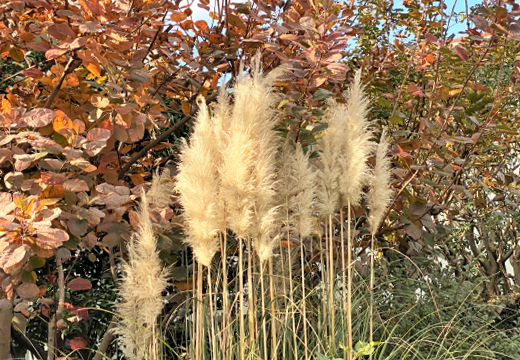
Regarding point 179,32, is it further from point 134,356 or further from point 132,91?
point 134,356

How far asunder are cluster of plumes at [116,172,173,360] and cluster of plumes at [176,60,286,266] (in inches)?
7.4

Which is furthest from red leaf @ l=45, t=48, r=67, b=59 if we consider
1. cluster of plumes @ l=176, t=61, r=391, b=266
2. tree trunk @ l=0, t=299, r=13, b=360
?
tree trunk @ l=0, t=299, r=13, b=360

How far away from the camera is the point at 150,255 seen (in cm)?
273

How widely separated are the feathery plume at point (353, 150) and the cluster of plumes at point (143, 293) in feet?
2.96

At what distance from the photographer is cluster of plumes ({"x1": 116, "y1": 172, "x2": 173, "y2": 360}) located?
2.70 meters

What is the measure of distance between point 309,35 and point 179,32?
1075mm

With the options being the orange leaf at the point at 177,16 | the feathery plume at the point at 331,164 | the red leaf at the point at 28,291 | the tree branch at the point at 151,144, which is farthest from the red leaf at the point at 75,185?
the orange leaf at the point at 177,16

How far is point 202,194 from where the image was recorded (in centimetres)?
256

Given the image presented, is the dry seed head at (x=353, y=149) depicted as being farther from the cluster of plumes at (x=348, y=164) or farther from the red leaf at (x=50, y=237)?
the red leaf at (x=50, y=237)

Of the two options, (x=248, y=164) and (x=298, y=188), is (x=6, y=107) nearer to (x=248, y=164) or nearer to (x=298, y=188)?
(x=248, y=164)

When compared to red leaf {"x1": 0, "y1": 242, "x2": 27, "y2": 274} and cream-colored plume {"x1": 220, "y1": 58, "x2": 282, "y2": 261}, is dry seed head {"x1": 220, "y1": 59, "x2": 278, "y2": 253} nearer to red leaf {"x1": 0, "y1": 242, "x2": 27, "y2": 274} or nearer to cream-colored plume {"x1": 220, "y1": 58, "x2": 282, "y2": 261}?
cream-colored plume {"x1": 220, "y1": 58, "x2": 282, "y2": 261}

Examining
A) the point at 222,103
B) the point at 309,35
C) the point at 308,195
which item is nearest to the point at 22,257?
the point at 222,103

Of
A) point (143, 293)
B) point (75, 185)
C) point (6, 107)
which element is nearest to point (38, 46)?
point (6, 107)

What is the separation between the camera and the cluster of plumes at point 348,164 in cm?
287
